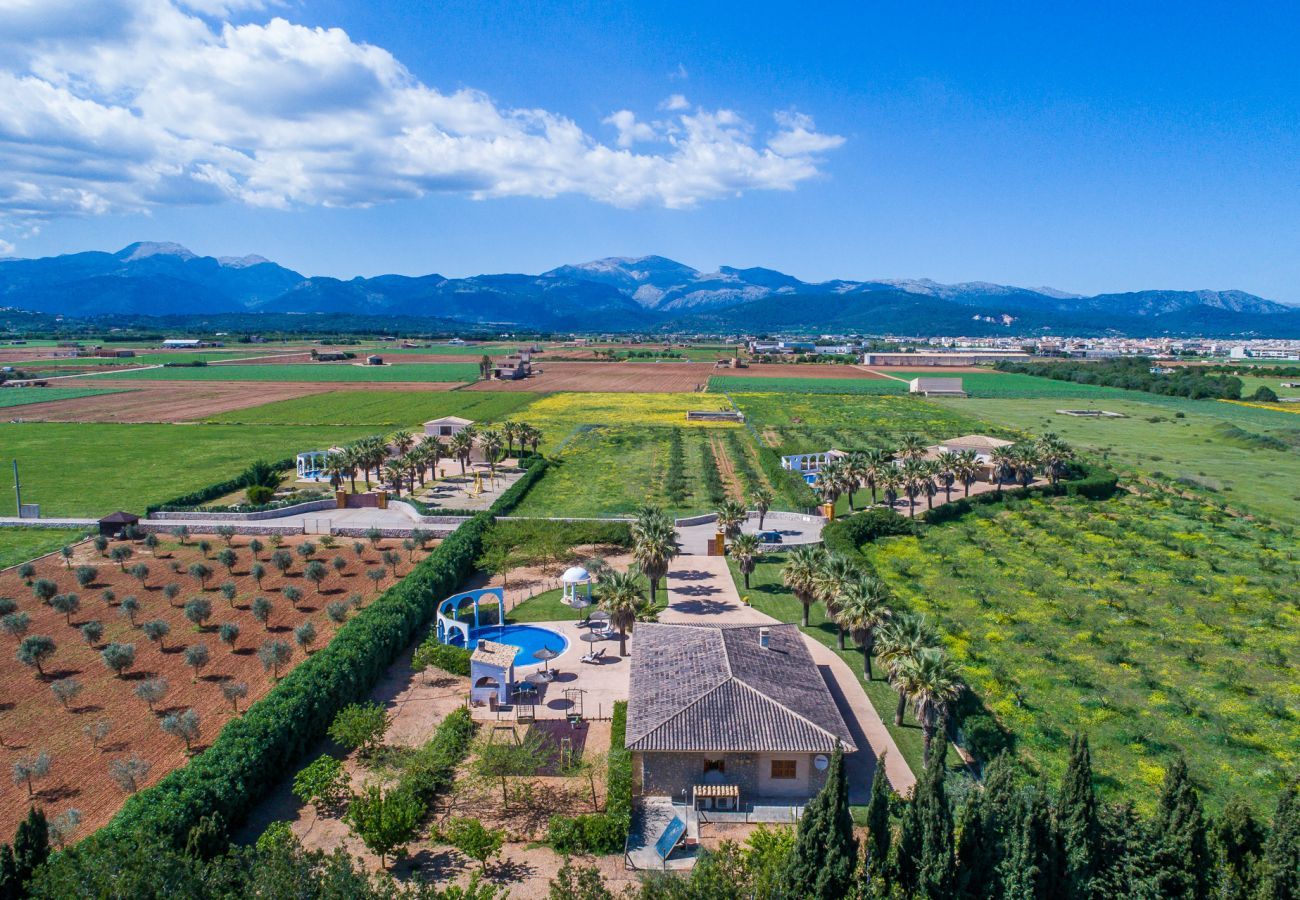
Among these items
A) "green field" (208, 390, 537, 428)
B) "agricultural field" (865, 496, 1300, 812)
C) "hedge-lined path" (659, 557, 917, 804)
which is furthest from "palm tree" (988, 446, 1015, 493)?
"green field" (208, 390, 537, 428)

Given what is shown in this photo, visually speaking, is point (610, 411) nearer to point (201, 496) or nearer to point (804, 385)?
point (804, 385)

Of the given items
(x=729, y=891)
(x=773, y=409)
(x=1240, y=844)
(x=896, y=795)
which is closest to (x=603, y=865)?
(x=729, y=891)

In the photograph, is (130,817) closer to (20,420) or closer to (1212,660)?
(1212,660)

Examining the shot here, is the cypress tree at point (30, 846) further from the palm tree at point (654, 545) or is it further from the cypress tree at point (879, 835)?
the palm tree at point (654, 545)

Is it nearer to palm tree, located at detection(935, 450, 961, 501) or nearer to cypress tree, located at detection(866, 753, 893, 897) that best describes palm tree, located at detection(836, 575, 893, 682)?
cypress tree, located at detection(866, 753, 893, 897)

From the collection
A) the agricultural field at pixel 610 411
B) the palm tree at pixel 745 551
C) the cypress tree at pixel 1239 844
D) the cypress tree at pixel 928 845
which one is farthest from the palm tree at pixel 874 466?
the cypress tree at pixel 928 845

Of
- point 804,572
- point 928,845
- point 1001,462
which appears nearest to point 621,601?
point 804,572
